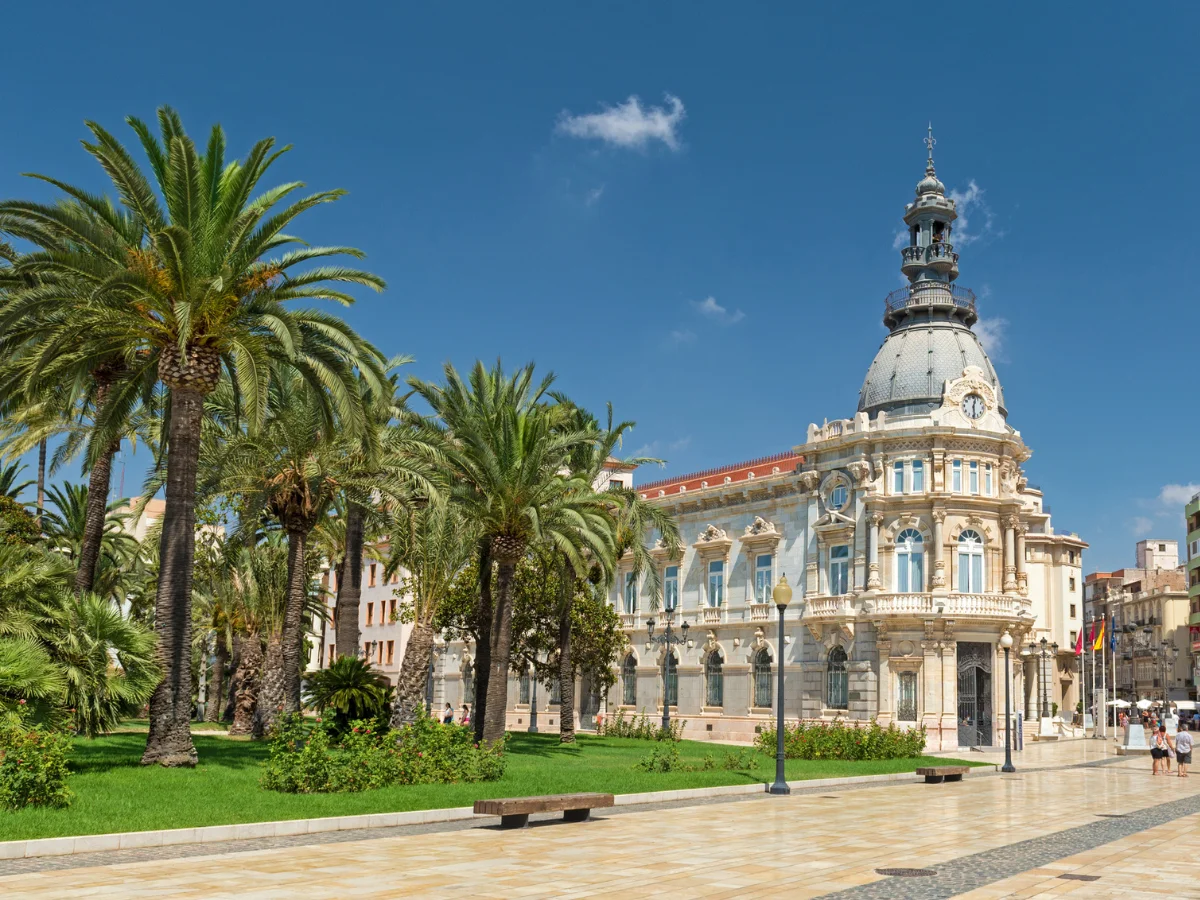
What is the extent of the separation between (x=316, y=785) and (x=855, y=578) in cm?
3044

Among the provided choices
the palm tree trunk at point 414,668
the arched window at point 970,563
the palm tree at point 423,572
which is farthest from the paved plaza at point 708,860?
the arched window at point 970,563

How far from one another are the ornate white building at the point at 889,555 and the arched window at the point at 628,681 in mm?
1134

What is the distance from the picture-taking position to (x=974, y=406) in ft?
153

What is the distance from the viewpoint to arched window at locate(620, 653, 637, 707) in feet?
186

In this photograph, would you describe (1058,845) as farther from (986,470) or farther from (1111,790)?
(986,470)

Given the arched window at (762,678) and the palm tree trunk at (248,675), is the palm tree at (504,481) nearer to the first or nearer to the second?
the palm tree trunk at (248,675)

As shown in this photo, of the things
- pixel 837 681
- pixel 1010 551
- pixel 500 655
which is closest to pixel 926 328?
pixel 1010 551

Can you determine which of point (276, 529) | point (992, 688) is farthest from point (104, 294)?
point (992, 688)

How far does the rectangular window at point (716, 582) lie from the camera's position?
52.8m

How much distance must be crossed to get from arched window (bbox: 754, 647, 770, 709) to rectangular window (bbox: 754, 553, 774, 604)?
228 cm

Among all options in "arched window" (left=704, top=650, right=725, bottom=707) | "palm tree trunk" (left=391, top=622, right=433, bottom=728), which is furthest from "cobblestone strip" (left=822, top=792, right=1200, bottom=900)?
"arched window" (left=704, top=650, right=725, bottom=707)

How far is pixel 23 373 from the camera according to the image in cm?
2394

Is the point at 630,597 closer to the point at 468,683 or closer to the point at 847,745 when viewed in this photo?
the point at 468,683

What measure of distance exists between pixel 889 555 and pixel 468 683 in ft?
98.3
